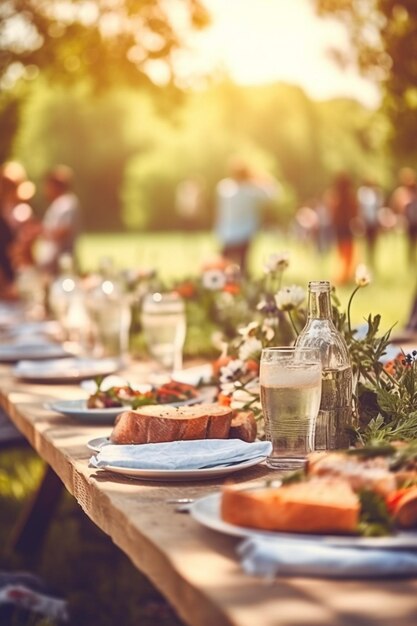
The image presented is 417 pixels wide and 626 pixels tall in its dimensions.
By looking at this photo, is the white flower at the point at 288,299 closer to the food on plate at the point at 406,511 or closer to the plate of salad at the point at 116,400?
the plate of salad at the point at 116,400

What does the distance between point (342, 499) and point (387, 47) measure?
8.62 m

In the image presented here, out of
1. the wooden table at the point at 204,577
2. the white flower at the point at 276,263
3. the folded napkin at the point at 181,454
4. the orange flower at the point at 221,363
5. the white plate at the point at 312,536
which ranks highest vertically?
the white flower at the point at 276,263

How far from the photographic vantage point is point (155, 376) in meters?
3.11

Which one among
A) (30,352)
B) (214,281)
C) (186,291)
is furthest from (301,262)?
(30,352)

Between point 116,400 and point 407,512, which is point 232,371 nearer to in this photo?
point 116,400

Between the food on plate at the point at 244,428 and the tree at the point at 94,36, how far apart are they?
9.89 metres

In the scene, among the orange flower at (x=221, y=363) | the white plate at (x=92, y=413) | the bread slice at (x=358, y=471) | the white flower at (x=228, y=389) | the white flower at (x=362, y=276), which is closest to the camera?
the bread slice at (x=358, y=471)

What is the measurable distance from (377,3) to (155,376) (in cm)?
659

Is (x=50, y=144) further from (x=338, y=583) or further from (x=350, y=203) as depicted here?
(x=338, y=583)

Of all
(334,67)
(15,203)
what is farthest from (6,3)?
(334,67)

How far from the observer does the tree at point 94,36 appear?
11.5 m

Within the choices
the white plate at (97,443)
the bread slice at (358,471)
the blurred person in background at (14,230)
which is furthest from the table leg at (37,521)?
the bread slice at (358,471)

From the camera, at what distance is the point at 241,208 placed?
13.3 metres

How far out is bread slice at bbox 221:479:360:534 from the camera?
130 centimetres
